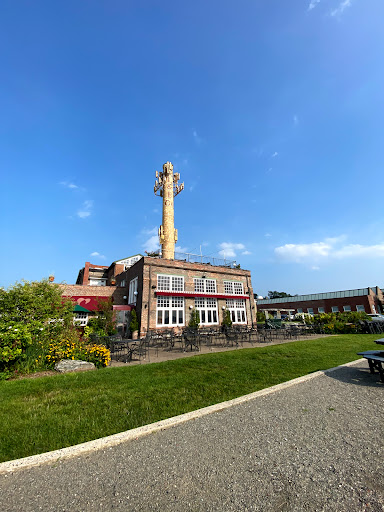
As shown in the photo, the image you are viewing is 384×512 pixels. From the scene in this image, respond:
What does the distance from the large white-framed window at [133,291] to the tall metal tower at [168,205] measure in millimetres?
5826

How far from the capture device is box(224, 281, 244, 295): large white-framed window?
2414cm

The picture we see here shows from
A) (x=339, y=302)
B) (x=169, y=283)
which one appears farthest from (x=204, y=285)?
(x=339, y=302)

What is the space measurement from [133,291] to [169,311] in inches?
165

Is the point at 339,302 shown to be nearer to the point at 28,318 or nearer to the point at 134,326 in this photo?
the point at 134,326

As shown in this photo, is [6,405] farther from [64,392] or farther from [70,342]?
[70,342]

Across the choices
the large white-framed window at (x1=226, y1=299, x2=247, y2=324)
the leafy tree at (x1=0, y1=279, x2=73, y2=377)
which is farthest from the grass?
the large white-framed window at (x1=226, y1=299, x2=247, y2=324)

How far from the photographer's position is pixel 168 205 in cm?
3078

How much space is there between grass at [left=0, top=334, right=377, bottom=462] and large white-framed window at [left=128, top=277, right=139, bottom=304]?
496 inches

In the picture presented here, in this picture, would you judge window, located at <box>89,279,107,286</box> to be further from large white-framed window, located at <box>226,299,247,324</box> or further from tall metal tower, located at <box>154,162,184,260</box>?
large white-framed window, located at <box>226,299,247,324</box>

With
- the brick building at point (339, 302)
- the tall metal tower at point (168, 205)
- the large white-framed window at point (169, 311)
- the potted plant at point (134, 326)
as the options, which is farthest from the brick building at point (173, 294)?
the brick building at point (339, 302)

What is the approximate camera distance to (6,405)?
487cm

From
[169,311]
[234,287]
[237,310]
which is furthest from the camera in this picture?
[234,287]

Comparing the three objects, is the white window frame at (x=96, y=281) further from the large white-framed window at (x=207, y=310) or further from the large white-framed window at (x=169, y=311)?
the large white-framed window at (x=207, y=310)

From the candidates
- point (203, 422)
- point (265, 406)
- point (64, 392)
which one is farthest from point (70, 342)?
point (265, 406)
